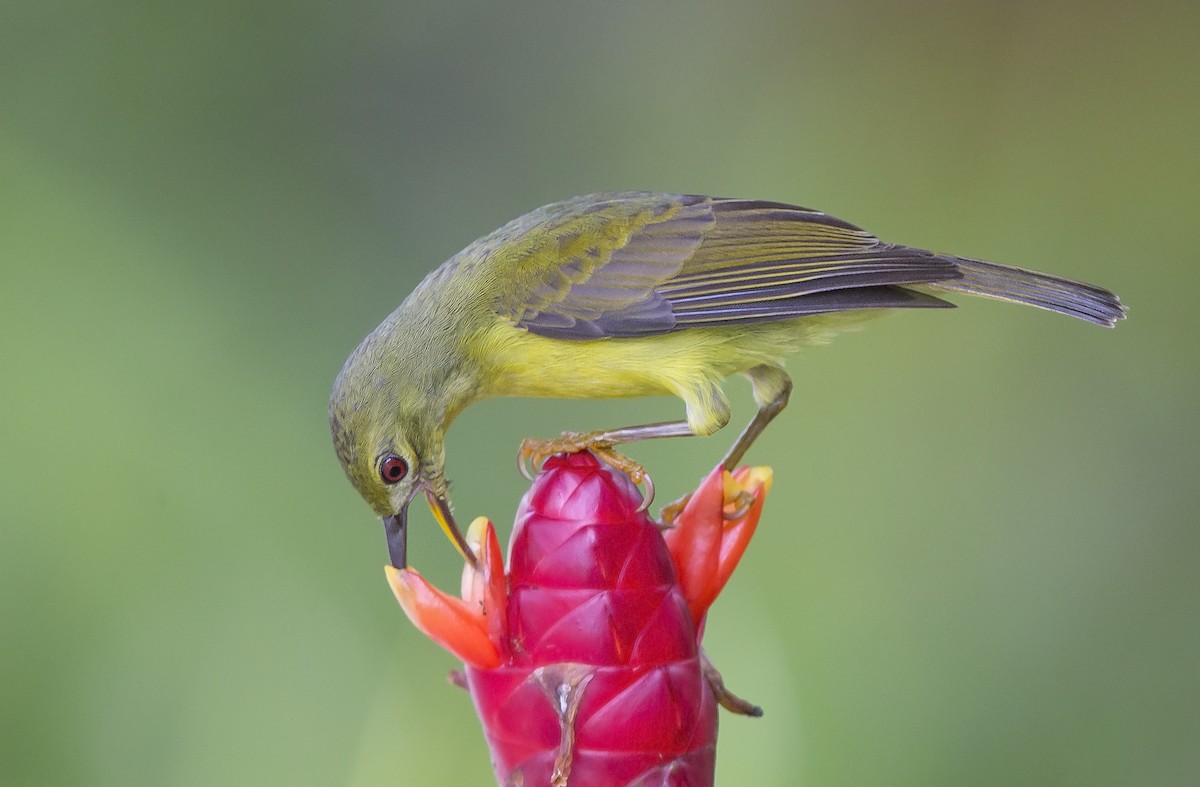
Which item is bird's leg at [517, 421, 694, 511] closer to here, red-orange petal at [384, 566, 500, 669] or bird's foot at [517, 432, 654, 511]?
bird's foot at [517, 432, 654, 511]

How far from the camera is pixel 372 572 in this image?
3.89m

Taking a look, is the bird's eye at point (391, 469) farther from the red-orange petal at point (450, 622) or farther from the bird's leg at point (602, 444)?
the red-orange petal at point (450, 622)

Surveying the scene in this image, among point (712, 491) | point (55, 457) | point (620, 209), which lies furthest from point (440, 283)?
point (55, 457)

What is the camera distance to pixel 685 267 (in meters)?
2.89

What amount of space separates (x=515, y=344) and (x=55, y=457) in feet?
5.32

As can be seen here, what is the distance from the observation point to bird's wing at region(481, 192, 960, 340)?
2678 millimetres

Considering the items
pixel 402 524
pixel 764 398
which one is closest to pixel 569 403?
pixel 764 398

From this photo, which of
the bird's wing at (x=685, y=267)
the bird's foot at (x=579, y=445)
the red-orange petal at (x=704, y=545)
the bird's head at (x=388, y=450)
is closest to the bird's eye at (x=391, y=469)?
the bird's head at (x=388, y=450)

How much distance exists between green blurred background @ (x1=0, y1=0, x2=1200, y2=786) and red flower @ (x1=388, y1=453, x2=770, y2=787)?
2026 millimetres

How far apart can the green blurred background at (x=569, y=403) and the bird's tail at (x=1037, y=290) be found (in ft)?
3.90

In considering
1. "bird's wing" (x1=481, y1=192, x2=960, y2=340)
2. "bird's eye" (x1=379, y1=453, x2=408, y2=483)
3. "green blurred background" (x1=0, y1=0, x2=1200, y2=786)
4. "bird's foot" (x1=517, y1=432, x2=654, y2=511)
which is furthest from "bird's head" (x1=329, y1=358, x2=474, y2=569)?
"green blurred background" (x1=0, y1=0, x2=1200, y2=786)

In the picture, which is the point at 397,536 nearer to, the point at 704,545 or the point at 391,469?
the point at 391,469

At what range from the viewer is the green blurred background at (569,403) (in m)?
3.62

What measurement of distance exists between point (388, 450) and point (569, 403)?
190cm
